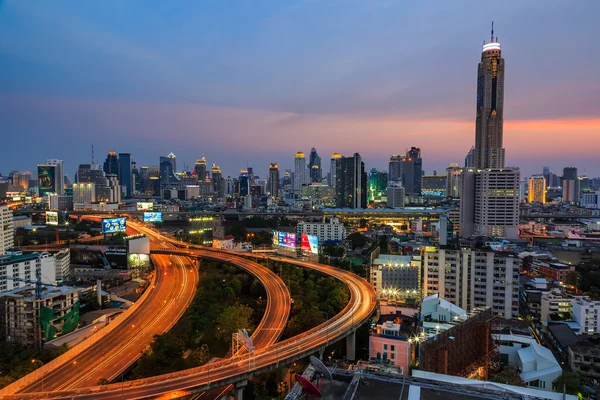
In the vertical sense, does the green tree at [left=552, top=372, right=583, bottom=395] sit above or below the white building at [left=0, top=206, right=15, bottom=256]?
below

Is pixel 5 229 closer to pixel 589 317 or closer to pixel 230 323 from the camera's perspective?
pixel 230 323

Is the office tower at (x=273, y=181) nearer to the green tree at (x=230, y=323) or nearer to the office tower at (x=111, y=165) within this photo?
the office tower at (x=111, y=165)

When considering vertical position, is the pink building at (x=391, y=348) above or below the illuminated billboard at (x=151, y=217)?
below

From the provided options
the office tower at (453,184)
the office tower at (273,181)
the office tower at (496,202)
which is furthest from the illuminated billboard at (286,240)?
the office tower at (273,181)

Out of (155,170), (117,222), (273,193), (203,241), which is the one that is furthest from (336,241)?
(155,170)

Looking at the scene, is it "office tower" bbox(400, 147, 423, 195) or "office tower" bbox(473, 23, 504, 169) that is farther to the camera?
"office tower" bbox(400, 147, 423, 195)

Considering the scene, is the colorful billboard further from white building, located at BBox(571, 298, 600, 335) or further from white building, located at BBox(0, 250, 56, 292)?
white building, located at BBox(571, 298, 600, 335)

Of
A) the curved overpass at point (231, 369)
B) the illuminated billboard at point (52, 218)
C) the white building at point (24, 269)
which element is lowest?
the curved overpass at point (231, 369)

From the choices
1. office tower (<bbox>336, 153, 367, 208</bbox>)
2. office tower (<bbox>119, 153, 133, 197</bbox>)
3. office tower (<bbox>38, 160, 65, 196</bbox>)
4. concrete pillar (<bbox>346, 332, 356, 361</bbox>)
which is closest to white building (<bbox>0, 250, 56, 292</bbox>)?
concrete pillar (<bbox>346, 332, 356, 361</bbox>)
